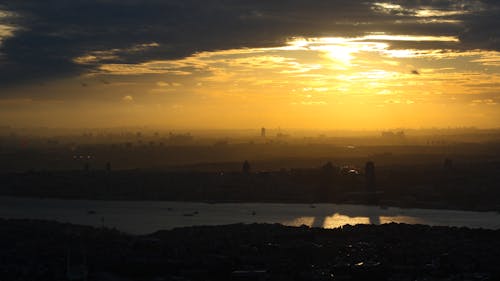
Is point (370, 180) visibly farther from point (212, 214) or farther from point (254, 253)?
point (254, 253)

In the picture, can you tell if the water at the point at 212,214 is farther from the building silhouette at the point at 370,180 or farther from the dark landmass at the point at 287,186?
the building silhouette at the point at 370,180

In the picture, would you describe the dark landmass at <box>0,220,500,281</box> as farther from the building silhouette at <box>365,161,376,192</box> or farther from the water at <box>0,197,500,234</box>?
the building silhouette at <box>365,161,376,192</box>

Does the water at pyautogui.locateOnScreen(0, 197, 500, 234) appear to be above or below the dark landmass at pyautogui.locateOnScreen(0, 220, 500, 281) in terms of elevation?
below

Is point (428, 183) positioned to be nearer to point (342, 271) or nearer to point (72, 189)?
point (72, 189)

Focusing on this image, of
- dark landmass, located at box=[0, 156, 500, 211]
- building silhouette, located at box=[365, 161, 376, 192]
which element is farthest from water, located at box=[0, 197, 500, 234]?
building silhouette, located at box=[365, 161, 376, 192]

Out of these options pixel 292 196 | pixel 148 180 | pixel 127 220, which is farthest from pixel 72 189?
pixel 127 220

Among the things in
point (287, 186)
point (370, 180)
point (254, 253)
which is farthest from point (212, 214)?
point (254, 253)

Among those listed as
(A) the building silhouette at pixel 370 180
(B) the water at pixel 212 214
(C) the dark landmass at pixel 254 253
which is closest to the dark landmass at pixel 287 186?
(A) the building silhouette at pixel 370 180
